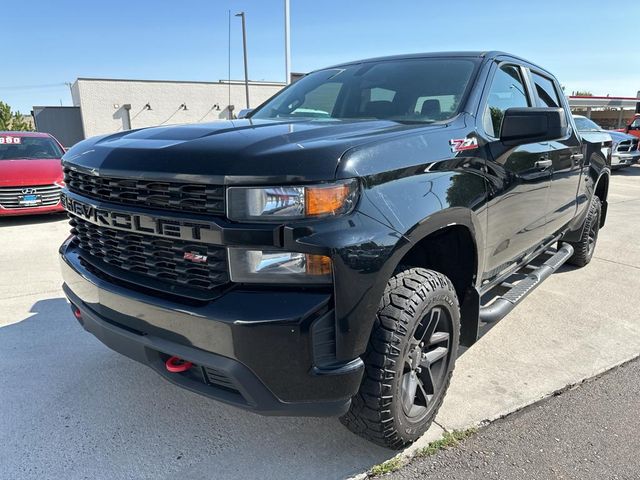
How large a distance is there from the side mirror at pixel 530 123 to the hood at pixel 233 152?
1.66 feet

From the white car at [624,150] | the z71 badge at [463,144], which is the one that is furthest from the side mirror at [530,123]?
the white car at [624,150]

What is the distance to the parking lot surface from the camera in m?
2.26

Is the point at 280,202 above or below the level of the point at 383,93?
below

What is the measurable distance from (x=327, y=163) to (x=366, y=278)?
0.44m

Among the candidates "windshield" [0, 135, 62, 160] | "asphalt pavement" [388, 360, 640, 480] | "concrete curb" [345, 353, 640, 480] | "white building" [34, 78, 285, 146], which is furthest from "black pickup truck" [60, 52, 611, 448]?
"white building" [34, 78, 285, 146]

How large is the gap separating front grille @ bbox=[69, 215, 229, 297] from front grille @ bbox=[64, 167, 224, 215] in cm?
14

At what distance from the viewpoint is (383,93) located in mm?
3066

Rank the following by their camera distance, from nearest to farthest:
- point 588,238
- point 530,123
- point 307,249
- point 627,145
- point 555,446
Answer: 1. point 307,249
2. point 555,446
3. point 530,123
4. point 588,238
5. point 627,145

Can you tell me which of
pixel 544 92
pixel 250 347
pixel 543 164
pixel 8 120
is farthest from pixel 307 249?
pixel 8 120

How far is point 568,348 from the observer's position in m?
3.43

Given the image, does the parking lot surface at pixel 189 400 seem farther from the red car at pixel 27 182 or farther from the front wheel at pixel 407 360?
the red car at pixel 27 182

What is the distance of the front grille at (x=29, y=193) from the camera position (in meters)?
7.28

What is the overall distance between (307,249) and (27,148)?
27.9 feet

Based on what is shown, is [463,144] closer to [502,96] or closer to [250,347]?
[502,96]
